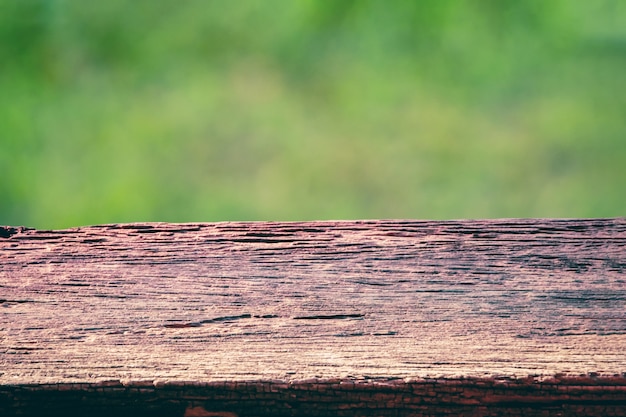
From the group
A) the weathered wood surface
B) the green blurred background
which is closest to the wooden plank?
the weathered wood surface

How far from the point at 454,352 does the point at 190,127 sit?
696 mm

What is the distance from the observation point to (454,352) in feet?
1.77

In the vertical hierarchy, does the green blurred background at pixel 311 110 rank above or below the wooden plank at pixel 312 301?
above

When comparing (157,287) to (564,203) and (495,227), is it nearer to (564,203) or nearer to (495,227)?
(495,227)

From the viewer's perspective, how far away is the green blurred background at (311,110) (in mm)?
1062

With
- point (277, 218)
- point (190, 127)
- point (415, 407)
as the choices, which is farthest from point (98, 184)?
point (415, 407)

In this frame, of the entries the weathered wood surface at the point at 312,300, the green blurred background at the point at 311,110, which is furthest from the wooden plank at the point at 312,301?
the green blurred background at the point at 311,110

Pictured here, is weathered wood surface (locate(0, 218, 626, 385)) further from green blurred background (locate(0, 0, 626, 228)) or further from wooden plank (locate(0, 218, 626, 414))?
green blurred background (locate(0, 0, 626, 228))

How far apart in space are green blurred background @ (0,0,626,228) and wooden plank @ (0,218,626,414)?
383 mm

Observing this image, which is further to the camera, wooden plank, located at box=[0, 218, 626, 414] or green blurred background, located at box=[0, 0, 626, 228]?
green blurred background, located at box=[0, 0, 626, 228]

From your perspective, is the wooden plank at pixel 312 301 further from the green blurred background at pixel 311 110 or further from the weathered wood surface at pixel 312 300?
the green blurred background at pixel 311 110

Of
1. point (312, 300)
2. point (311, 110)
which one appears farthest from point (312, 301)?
point (311, 110)

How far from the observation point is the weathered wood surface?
0.54m

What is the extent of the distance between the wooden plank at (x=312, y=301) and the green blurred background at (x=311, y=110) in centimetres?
38
